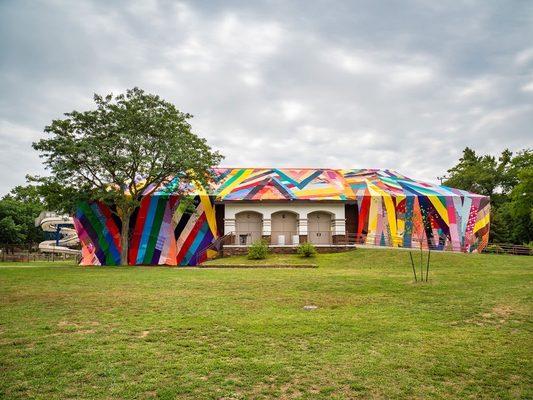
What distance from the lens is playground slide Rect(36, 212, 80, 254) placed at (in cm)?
4125

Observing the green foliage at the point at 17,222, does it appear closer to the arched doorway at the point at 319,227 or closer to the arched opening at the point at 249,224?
the arched opening at the point at 249,224

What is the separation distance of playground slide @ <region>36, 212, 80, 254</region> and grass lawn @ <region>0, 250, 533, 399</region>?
102 ft

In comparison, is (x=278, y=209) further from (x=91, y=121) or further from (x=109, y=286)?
(x=109, y=286)

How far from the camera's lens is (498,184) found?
46625 millimetres

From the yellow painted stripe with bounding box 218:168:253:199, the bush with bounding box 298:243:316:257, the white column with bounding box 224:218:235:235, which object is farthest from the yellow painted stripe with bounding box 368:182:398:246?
the white column with bounding box 224:218:235:235

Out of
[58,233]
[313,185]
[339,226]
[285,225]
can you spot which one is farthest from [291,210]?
[58,233]

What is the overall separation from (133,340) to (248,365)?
7.58 ft

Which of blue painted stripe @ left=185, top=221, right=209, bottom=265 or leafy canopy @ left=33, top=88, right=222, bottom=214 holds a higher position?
leafy canopy @ left=33, top=88, right=222, bottom=214

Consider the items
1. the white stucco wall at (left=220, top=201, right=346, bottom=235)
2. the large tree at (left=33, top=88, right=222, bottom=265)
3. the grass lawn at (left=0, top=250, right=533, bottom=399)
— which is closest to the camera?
the grass lawn at (left=0, top=250, right=533, bottom=399)

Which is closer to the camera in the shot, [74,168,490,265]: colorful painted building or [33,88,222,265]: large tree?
[33,88,222,265]: large tree

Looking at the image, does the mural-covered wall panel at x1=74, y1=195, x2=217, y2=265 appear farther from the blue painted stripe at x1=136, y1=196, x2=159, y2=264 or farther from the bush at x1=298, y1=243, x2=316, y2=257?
the bush at x1=298, y1=243, x2=316, y2=257

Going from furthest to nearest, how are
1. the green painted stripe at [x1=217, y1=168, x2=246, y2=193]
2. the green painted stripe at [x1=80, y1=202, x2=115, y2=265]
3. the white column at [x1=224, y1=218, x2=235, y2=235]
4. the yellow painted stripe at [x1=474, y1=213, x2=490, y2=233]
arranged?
the green painted stripe at [x1=217, y1=168, x2=246, y2=193]
the yellow painted stripe at [x1=474, y1=213, x2=490, y2=233]
the white column at [x1=224, y1=218, x2=235, y2=235]
the green painted stripe at [x1=80, y1=202, x2=115, y2=265]

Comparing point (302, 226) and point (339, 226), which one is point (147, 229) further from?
point (339, 226)

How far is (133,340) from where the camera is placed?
698 cm
